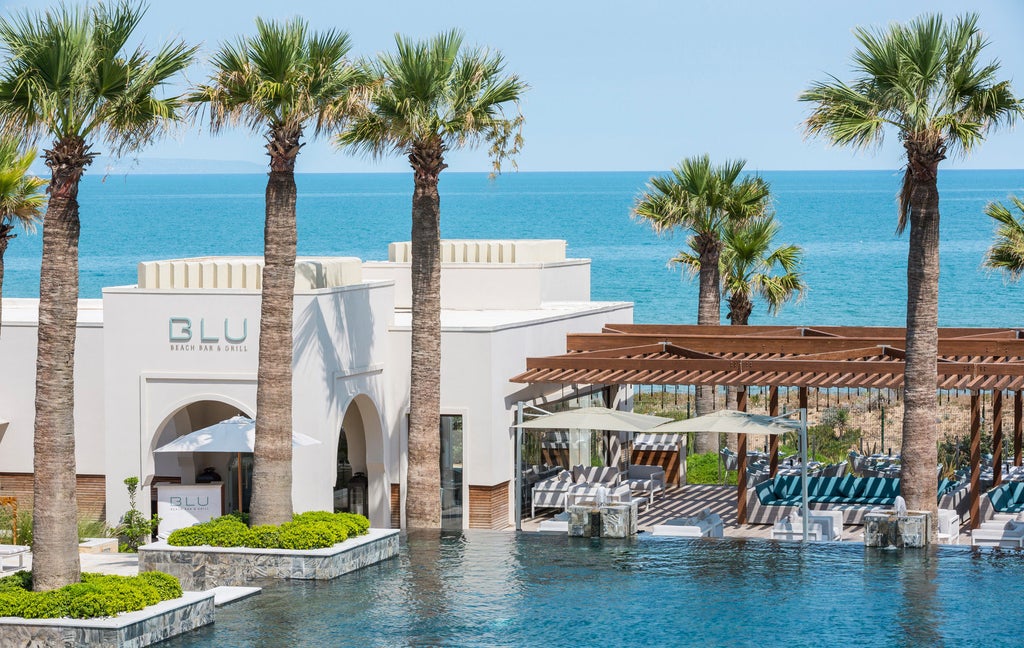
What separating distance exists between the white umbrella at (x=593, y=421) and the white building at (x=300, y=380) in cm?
192

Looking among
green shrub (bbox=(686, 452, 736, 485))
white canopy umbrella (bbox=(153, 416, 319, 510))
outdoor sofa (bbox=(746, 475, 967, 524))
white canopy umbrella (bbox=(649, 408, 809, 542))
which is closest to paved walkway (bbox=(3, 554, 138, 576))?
white canopy umbrella (bbox=(153, 416, 319, 510))

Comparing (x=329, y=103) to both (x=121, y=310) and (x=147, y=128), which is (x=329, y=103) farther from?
(x=121, y=310)

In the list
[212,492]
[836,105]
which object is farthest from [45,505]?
[836,105]

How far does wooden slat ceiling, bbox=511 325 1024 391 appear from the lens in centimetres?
2284

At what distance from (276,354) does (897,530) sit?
28.5 ft

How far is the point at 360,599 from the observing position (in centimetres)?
1716

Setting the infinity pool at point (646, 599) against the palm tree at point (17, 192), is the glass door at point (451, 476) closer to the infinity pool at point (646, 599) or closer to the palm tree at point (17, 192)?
the infinity pool at point (646, 599)

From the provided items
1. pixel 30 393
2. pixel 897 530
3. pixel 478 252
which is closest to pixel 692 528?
pixel 897 530

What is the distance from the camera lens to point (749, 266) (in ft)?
115

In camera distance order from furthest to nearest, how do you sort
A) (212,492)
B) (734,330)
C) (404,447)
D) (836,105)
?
1. (734,330)
2. (404,447)
3. (212,492)
4. (836,105)

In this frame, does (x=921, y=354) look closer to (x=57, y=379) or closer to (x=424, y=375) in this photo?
(x=424, y=375)

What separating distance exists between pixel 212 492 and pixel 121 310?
322cm

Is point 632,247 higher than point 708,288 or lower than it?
higher

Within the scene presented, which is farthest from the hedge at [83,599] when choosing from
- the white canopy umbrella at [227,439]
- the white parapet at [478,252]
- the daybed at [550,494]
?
the white parapet at [478,252]
